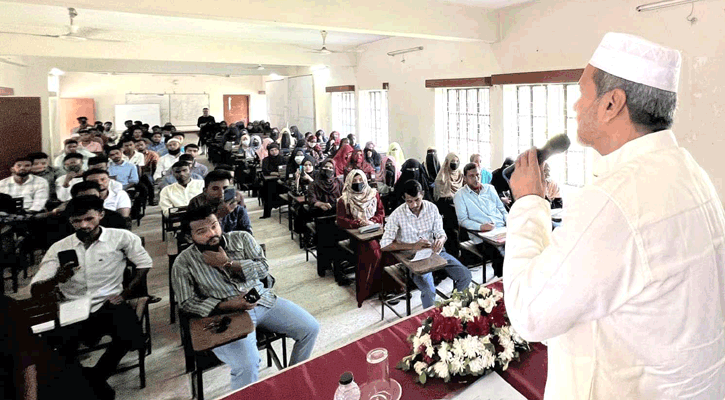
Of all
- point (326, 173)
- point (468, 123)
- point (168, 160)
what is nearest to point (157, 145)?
point (168, 160)

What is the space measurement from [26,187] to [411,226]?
15.7 feet

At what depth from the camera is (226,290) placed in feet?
8.73

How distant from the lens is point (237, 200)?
4.30 m

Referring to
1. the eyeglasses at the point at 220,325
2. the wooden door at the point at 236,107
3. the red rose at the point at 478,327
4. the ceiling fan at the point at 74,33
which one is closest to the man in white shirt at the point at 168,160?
the ceiling fan at the point at 74,33

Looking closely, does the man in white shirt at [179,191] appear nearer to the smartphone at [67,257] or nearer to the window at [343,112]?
the smartphone at [67,257]

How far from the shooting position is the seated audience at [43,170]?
17.9 ft

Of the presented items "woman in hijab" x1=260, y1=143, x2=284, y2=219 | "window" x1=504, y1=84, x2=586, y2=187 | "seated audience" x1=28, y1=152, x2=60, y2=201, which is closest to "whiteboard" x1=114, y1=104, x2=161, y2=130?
"woman in hijab" x1=260, y1=143, x2=284, y2=219

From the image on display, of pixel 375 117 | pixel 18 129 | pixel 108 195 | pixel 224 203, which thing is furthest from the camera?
pixel 375 117

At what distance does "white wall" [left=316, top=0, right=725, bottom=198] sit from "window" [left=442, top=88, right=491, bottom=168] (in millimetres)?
296

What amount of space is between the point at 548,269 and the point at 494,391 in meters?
0.86

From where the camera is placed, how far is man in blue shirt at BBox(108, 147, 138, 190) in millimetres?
6355

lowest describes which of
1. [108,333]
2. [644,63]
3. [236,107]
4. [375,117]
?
[108,333]

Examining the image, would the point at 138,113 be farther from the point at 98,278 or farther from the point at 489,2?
the point at 98,278


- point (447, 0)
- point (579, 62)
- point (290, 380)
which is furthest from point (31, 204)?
point (579, 62)
